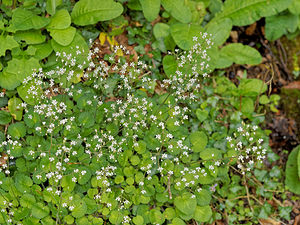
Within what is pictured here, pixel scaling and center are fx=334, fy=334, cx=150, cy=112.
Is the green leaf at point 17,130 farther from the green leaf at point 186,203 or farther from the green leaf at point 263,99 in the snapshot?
the green leaf at point 263,99

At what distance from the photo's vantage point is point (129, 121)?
3709mm

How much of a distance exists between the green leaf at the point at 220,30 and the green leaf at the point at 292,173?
1.87m

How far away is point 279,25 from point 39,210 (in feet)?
13.5

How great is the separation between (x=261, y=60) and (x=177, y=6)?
1.45 metres

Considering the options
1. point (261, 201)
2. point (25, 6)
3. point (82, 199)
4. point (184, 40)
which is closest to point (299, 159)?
point (261, 201)

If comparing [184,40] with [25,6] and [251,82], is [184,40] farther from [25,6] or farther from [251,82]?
[25,6]

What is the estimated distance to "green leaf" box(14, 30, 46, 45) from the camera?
12.7 ft

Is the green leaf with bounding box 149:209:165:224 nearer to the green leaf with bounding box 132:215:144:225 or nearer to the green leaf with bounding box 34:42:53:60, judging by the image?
the green leaf with bounding box 132:215:144:225

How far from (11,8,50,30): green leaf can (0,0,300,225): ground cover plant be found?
0.01 m

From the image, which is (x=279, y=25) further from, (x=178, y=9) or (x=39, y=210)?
(x=39, y=210)

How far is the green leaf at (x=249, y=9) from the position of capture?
455 centimetres

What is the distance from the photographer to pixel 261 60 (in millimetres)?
4754

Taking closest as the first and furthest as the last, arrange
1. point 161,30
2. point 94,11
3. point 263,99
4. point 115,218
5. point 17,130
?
point 115,218
point 17,130
point 94,11
point 161,30
point 263,99

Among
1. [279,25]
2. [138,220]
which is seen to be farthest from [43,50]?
[279,25]
